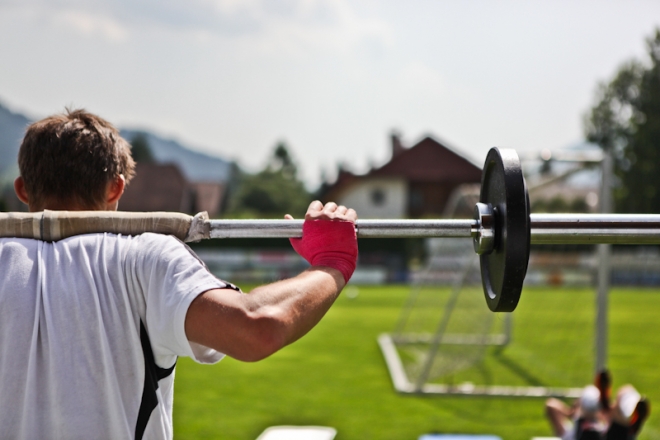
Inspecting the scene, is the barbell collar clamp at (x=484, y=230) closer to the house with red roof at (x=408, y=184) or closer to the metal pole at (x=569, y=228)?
the metal pole at (x=569, y=228)

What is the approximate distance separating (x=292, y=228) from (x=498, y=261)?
498 mm

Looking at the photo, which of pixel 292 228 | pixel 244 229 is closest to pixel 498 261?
pixel 292 228

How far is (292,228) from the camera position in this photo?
5.59ft

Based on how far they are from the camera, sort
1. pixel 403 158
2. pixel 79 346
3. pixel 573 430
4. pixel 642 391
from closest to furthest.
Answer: pixel 79 346 < pixel 573 430 < pixel 642 391 < pixel 403 158

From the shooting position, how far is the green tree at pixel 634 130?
118 feet

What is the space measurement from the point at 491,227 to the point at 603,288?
6637 millimetres

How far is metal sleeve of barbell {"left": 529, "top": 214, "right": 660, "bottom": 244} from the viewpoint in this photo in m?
1.69

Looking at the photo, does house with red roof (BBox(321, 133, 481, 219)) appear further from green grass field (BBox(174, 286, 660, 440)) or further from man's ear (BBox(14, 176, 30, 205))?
man's ear (BBox(14, 176, 30, 205))

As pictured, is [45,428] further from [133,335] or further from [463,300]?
[463,300]

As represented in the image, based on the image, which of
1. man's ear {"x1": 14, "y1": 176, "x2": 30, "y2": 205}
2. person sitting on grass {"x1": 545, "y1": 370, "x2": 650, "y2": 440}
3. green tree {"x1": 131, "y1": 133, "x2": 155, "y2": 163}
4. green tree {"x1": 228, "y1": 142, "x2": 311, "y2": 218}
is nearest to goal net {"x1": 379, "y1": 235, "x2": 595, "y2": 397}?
person sitting on grass {"x1": 545, "y1": 370, "x2": 650, "y2": 440}

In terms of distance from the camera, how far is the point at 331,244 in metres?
1.66

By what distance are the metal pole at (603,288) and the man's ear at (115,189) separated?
6841 millimetres

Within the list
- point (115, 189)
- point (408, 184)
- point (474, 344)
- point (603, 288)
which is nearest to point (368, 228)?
point (115, 189)

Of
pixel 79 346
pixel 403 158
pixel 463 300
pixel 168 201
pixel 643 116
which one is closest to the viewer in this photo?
pixel 79 346
